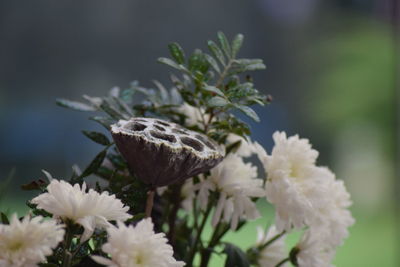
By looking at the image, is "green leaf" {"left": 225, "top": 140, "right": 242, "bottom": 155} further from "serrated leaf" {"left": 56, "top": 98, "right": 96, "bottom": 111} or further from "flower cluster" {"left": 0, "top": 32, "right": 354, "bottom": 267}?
"serrated leaf" {"left": 56, "top": 98, "right": 96, "bottom": 111}

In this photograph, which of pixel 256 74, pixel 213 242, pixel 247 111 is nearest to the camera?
pixel 247 111

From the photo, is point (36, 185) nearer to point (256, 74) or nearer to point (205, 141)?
point (205, 141)

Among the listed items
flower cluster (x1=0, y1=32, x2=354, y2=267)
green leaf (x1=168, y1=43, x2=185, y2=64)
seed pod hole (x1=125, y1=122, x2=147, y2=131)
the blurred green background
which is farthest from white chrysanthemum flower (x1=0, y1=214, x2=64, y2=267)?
the blurred green background

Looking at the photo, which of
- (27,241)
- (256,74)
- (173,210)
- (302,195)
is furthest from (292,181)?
(256,74)

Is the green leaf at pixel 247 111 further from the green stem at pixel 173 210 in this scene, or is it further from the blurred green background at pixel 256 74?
the blurred green background at pixel 256 74

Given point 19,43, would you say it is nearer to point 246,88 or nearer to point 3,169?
point 3,169
